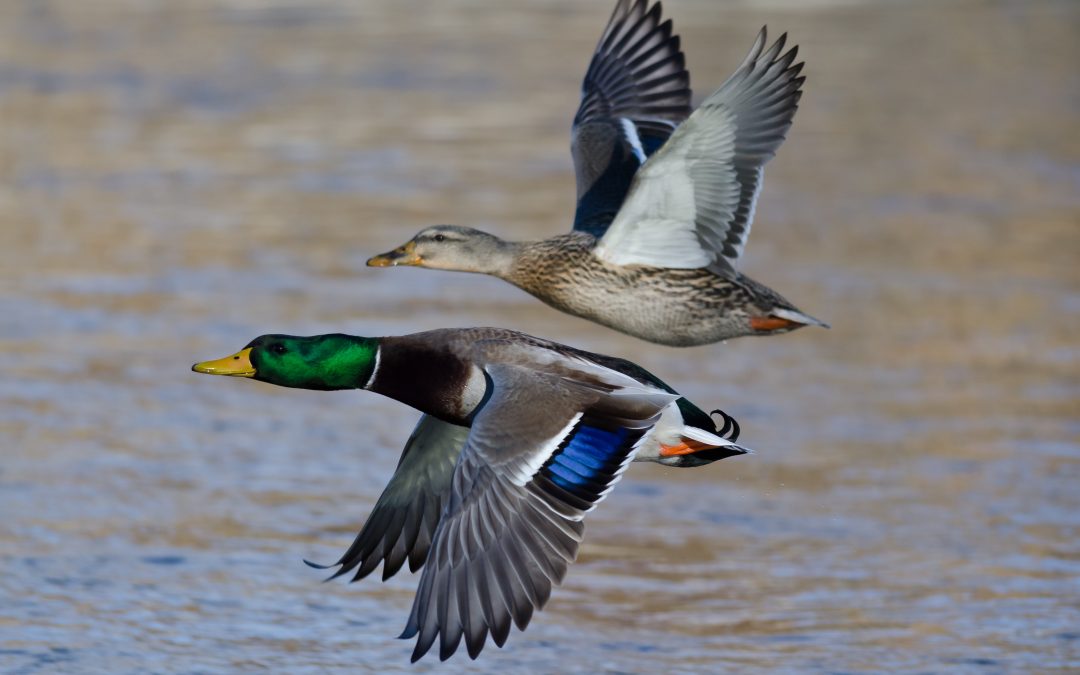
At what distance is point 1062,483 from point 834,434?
1.16m

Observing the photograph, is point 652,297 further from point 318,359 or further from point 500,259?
point 318,359

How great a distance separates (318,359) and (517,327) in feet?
13.9

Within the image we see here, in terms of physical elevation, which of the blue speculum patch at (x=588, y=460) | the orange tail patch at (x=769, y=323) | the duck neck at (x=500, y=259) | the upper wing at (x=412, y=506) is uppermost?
the duck neck at (x=500, y=259)

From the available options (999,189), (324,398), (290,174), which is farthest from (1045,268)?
(290,174)

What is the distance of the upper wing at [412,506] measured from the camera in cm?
629

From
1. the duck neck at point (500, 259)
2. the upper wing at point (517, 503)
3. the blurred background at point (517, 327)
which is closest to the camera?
the upper wing at point (517, 503)

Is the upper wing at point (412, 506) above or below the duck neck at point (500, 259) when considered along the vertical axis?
below

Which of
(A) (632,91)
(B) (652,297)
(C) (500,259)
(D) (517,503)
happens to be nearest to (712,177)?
(B) (652,297)

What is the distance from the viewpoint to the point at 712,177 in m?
6.88

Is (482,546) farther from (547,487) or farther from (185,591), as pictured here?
(185,591)

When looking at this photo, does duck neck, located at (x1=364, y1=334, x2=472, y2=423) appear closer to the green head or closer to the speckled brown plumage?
the green head

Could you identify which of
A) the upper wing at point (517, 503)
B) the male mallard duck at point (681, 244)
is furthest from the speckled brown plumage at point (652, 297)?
the upper wing at point (517, 503)

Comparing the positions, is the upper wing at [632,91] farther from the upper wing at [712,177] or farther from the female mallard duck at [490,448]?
the female mallard duck at [490,448]

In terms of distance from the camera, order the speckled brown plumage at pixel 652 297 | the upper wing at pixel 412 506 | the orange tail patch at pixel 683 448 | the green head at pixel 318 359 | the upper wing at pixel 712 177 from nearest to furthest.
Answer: the orange tail patch at pixel 683 448, the green head at pixel 318 359, the upper wing at pixel 412 506, the upper wing at pixel 712 177, the speckled brown plumage at pixel 652 297
